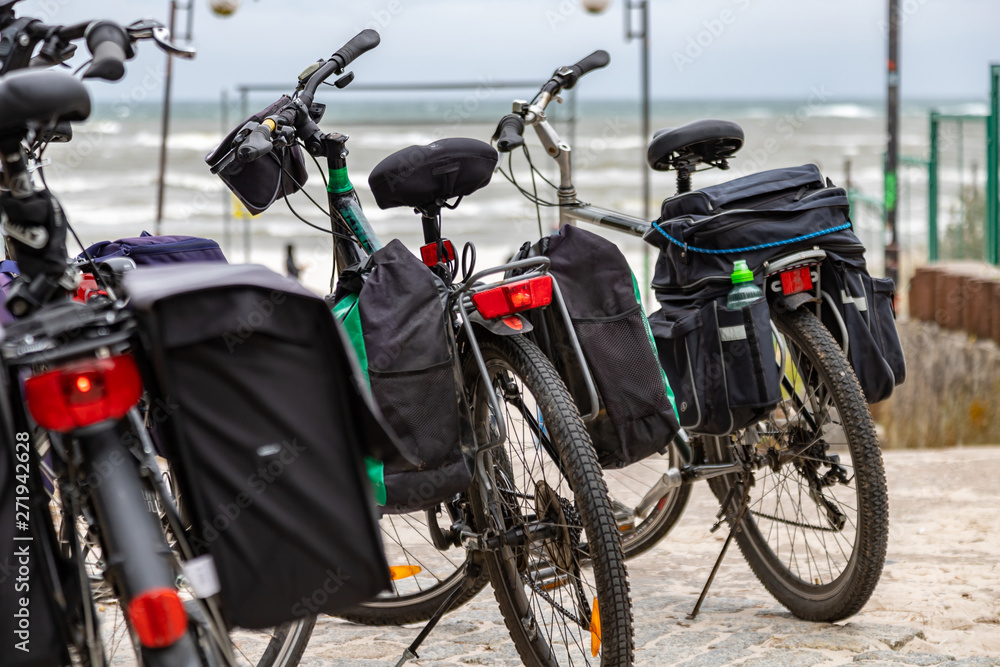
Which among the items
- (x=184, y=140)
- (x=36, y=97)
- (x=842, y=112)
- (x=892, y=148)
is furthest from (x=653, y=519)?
(x=842, y=112)

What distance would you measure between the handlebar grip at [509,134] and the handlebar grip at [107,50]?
99 centimetres

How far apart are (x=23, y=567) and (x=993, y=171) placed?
22.6 ft

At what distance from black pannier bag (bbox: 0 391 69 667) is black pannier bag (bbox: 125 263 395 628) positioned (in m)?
0.17

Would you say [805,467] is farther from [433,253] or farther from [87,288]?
[87,288]

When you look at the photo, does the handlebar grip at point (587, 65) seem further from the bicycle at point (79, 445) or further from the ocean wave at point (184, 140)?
the ocean wave at point (184, 140)

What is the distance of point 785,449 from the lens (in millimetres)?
2678

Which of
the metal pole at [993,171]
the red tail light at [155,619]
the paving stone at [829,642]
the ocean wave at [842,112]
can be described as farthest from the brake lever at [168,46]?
the ocean wave at [842,112]

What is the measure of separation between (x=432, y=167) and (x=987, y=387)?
155 inches

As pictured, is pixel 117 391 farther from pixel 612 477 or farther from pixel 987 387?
pixel 987 387

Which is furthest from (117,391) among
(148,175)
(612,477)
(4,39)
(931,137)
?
(148,175)

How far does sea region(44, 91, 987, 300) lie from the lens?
14.7m

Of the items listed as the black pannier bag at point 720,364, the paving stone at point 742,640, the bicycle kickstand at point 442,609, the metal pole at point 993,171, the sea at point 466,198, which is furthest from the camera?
the sea at point 466,198

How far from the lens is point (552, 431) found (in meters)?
1.98

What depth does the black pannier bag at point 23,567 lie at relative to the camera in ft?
4.21
